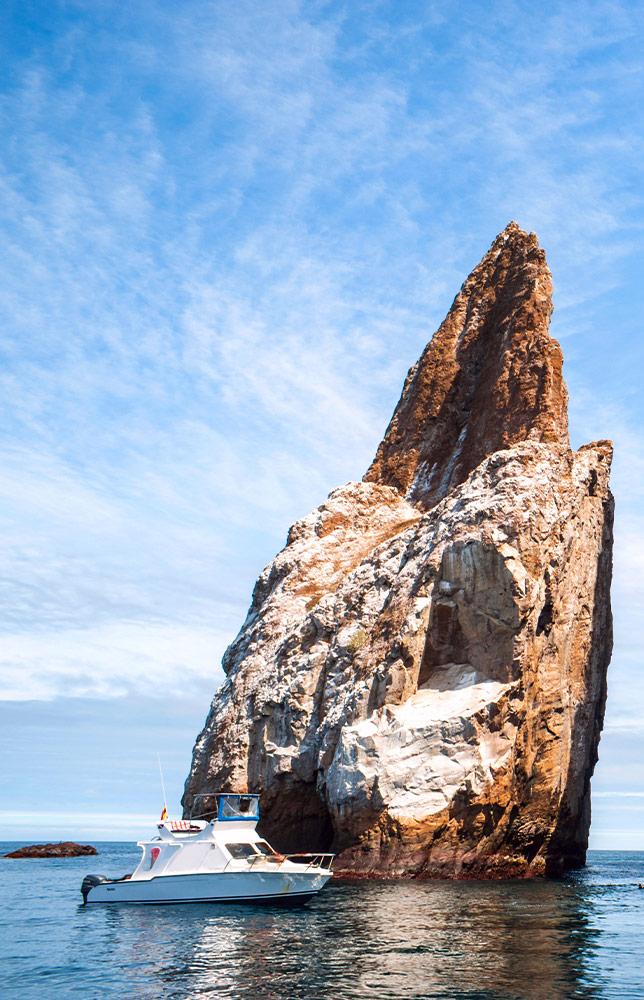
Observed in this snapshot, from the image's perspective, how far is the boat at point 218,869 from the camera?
3566 centimetres

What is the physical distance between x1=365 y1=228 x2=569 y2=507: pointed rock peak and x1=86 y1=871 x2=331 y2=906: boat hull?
1408 inches

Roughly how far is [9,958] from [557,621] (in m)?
34.6

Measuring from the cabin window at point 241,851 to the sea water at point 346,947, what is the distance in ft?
5.78

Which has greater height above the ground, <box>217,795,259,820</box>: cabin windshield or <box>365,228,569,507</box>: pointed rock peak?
<box>365,228,569,507</box>: pointed rock peak

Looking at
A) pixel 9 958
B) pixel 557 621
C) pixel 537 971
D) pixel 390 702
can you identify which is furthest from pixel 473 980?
pixel 557 621

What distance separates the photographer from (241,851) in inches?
1446

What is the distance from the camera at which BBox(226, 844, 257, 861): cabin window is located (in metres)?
36.4

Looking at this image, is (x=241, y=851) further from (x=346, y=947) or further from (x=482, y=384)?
(x=482, y=384)

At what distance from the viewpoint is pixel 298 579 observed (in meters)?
69.7

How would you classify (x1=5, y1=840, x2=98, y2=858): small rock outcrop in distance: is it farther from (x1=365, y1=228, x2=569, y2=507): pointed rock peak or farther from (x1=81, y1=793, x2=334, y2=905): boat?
(x1=81, y1=793, x2=334, y2=905): boat

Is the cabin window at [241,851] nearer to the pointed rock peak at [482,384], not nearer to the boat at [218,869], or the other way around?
the boat at [218,869]

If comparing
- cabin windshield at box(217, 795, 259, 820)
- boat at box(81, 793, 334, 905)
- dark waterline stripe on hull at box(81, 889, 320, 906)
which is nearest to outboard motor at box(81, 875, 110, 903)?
boat at box(81, 793, 334, 905)

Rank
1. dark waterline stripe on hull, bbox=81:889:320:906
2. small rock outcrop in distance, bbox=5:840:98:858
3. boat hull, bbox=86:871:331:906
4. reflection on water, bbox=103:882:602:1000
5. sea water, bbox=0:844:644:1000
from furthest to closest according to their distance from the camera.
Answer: small rock outcrop in distance, bbox=5:840:98:858 < dark waterline stripe on hull, bbox=81:889:320:906 < boat hull, bbox=86:871:331:906 < sea water, bbox=0:844:644:1000 < reflection on water, bbox=103:882:602:1000

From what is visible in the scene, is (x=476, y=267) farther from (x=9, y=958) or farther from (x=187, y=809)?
(x=9, y=958)
